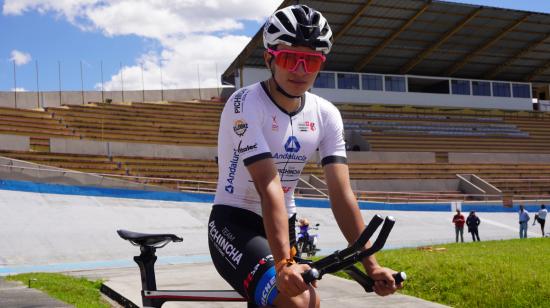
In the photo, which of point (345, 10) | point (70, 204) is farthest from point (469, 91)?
point (70, 204)

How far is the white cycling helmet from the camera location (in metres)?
2.57

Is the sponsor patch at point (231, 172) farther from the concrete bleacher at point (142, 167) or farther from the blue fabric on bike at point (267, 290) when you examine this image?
the concrete bleacher at point (142, 167)

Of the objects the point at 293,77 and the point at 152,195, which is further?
the point at 152,195

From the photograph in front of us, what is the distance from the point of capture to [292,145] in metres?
2.74

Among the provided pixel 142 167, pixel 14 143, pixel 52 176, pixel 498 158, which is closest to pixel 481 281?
pixel 52 176

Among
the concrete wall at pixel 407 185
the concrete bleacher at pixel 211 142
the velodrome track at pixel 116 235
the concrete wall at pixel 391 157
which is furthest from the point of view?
the concrete wall at pixel 391 157

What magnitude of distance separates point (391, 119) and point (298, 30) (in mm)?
45883

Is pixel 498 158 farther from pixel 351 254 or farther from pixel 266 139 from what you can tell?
pixel 351 254

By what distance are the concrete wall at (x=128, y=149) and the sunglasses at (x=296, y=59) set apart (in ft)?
103

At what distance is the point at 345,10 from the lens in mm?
38344

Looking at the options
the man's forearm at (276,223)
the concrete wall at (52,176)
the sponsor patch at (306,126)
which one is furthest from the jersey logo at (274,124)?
the concrete wall at (52,176)

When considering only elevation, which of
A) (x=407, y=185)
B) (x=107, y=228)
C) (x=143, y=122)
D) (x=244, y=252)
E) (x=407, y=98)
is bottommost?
(x=107, y=228)

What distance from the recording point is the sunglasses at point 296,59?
258 centimetres

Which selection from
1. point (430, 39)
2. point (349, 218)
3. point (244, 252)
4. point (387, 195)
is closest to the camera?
point (244, 252)
